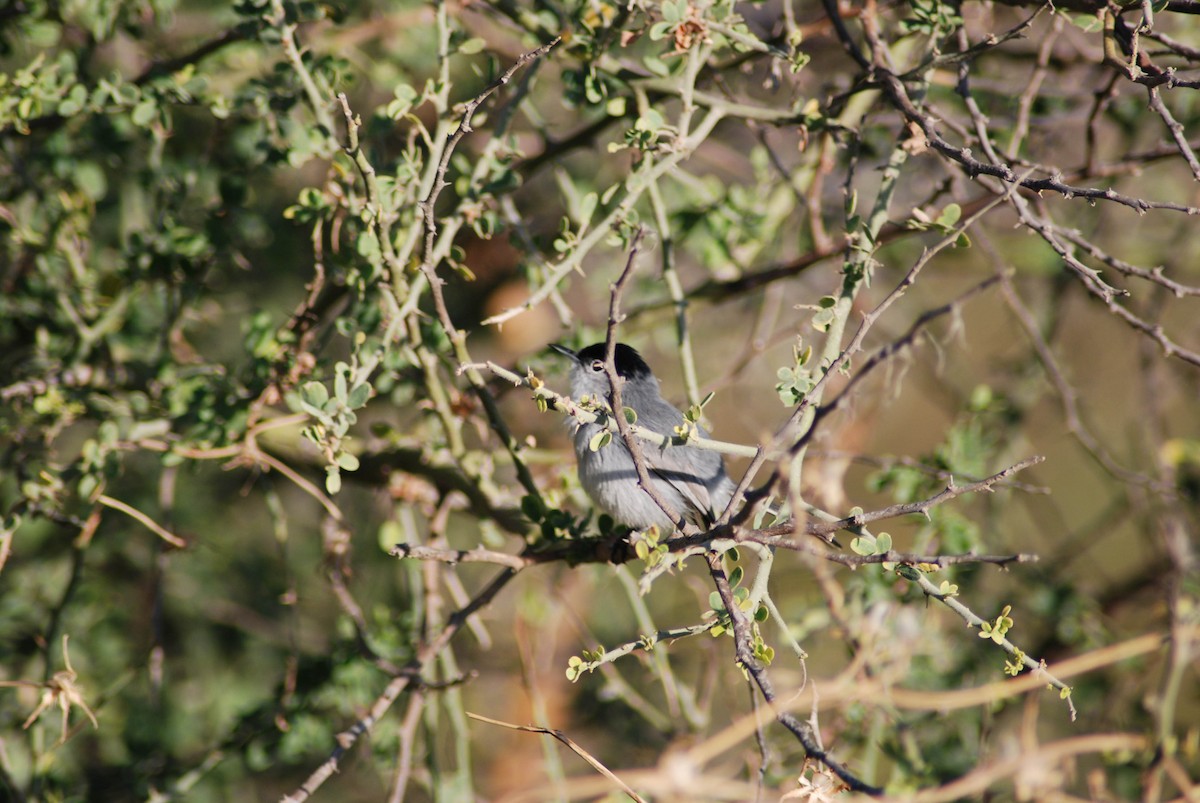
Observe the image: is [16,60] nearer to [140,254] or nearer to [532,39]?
[140,254]

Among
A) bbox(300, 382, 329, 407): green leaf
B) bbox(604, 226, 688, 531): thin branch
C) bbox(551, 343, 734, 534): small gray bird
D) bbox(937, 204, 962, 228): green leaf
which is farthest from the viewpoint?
bbox(551, 343, 734, 534): small gray bird

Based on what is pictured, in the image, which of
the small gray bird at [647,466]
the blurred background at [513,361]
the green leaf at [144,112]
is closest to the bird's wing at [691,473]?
the small gray bird at [647,466]

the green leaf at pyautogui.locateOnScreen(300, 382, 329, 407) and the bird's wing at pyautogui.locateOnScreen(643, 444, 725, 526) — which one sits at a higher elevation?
the green leaf at pyautogui.locateOnScreen(300, 382, 329, 407)

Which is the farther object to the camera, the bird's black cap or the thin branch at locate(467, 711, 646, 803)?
the bird's black cap

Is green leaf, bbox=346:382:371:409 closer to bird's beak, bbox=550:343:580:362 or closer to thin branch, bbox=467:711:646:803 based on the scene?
thin branch, bbox=467:711:646:803

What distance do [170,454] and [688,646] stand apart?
3.18 metres

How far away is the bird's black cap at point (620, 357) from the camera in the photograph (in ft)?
9.61

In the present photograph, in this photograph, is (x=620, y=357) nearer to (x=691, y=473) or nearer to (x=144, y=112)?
(x=691, y=473)

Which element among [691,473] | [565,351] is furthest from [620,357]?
[691,473]

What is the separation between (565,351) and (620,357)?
1.13 ft

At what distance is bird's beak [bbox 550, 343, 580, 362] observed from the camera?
9.27 feet

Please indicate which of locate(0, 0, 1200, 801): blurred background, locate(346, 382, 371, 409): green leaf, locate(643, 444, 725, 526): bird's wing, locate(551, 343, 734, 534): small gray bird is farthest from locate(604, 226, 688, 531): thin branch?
locate(643, 444, 725, 526): bird's wing

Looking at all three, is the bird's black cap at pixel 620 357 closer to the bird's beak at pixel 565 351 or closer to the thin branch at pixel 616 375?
the bird's beak at pixel 565 351

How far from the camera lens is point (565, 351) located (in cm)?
288
